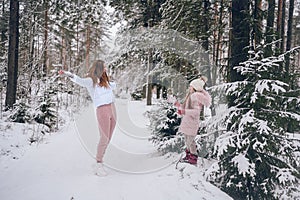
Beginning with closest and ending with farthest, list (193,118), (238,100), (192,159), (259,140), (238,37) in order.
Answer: (259,140), (238,100), (192,159), (193,118), (238,37)

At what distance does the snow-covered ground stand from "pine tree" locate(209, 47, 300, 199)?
17.7 inches

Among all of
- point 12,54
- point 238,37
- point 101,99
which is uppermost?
point 12,54

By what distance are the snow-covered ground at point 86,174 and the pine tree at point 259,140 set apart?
450 mm

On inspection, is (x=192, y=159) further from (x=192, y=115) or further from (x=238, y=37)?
(x=238, y=37)

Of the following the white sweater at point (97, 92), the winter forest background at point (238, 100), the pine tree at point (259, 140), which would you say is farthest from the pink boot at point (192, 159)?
the white sweater at point (97, 92)

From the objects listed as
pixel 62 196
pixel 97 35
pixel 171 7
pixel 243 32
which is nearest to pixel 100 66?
pixel 62 196

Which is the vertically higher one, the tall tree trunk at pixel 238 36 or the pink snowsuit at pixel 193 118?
the tall tree trunk at pixel 238 36

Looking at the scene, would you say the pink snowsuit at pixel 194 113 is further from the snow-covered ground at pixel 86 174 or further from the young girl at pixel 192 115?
the snow-covered ground at pixel 86 174

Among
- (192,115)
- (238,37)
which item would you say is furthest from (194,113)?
(238,37)

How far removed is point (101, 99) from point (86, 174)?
1.32 m

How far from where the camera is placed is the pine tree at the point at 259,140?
385 cm

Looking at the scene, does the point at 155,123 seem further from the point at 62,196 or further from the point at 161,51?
the point at 161,51

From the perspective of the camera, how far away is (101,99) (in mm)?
4605

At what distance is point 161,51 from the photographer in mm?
12516
